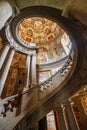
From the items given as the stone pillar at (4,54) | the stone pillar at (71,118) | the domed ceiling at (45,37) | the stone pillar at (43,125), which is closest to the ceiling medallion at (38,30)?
the domed ceiling at (45,37)

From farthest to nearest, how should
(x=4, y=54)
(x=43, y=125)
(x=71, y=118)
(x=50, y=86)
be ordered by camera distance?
1. (x=4, y=54)
2. (x=43, y=125)
3. (x=50, y=86)
4. (x=71, y=118)

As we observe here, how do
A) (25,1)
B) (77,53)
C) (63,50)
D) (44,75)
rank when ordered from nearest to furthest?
(25,1), (77,53), (44,75), (63,50)

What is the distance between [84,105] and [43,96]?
3917 millimetres

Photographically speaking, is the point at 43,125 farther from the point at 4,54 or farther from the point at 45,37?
the point at 45,37

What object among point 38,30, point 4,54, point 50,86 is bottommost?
point 50,86

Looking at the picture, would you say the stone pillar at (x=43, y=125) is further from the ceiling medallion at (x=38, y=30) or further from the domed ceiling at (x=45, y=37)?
the ceiling medallion at (x=38, y=30)

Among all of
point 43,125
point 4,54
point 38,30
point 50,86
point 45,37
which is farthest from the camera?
point 38,30

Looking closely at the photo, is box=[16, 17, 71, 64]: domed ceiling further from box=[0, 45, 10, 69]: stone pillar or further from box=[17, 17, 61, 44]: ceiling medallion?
box=[0, 45, 10, 69]: stone pillar

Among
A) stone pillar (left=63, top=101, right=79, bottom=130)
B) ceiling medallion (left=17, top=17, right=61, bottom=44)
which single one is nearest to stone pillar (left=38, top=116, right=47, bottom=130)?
stone pillar (left=63, top=101, right=79, bottom=130)

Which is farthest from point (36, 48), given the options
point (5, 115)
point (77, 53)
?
point (5, 115)

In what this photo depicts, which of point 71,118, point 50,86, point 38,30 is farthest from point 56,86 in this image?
point 38,30

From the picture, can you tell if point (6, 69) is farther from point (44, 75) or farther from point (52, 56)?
point (52, 56)

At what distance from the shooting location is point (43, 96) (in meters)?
6.70

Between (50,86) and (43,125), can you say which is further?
(43,125)
